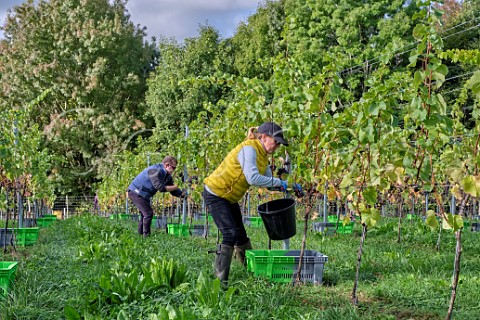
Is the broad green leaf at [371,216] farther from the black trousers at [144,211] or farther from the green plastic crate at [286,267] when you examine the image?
the black trousers at [144,211]

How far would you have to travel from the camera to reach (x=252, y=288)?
4.35m

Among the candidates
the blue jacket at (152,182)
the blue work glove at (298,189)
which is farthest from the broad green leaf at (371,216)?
the blue jacket at (152,182)

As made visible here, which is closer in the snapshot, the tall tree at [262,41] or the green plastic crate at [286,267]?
the green plastic crate at [286,267]

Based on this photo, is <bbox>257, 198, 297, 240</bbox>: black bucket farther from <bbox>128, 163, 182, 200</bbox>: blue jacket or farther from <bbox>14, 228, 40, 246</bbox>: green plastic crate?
<bbox>14, 228, 40, 246</bbox>: green plastic crate

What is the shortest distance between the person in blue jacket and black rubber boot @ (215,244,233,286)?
392 cm

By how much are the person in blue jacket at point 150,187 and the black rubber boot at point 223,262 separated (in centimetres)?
392

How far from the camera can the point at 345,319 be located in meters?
3.65

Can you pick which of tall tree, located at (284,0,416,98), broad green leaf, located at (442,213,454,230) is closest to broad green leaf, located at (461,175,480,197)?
broad green leaf, located at (442,213,454,230)

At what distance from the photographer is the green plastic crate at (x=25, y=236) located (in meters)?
8.48

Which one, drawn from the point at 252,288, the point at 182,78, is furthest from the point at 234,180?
the point at 182,78

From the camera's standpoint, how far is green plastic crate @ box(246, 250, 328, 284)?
199 inches

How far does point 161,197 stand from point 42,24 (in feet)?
48.1

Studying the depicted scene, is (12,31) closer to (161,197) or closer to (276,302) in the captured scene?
(161,197)

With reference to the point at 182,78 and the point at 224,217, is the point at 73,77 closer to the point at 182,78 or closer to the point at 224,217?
the point at 182,78
